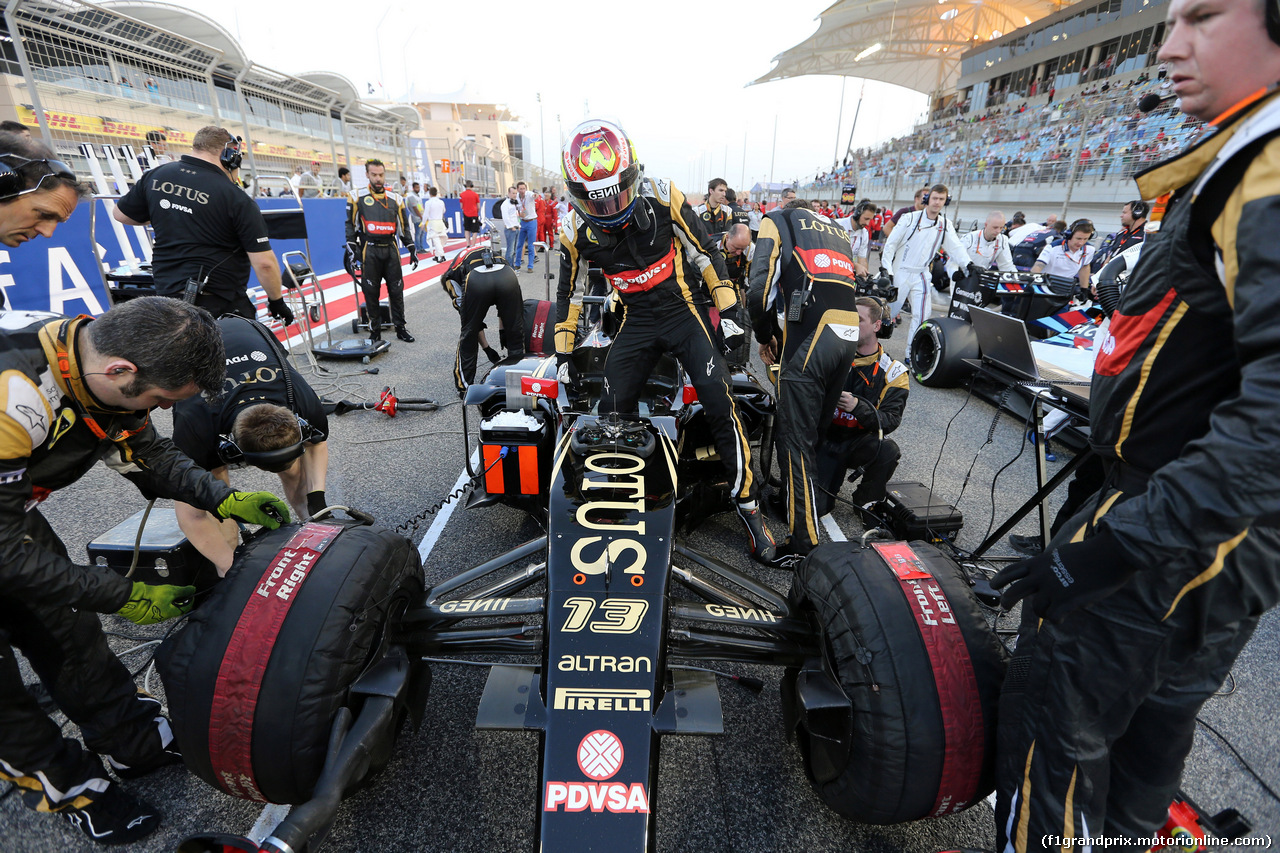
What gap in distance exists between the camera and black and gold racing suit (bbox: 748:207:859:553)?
3.29 m

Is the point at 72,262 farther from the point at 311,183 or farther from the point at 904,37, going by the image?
the point at 904,37

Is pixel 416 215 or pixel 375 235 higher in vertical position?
pixel 375 235

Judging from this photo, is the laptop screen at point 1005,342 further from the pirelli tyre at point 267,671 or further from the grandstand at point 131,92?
the grandstand at point 131,92

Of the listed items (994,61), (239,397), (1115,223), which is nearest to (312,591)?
(239,397)

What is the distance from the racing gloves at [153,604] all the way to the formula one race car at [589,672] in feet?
1.25

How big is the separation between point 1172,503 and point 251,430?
9.67 feet

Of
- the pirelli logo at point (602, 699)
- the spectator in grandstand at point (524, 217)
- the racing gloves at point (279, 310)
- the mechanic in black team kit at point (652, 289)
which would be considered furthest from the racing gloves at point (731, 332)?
the spectator in grandstand at point (524, 217)

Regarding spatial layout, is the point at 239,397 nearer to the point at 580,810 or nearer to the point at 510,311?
the point at 580,810

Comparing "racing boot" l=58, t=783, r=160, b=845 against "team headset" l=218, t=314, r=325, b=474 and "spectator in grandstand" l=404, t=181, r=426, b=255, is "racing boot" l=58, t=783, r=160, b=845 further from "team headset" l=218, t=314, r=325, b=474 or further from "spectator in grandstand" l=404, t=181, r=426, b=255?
"spectator in grandstand" l=404, t=181, r=426, b=255

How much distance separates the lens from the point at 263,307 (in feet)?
27.7

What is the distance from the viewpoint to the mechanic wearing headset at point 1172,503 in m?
1.01

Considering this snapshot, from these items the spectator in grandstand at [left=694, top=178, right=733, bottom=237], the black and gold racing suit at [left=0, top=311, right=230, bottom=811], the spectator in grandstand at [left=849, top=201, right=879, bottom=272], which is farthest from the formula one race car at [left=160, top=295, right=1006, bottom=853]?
the spectator in grandstand at [left=849, top=201, right=879, bottom=272]

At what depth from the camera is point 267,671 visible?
1535 millimetres

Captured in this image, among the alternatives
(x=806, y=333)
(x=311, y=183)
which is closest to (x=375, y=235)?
(x=806, y=333)
